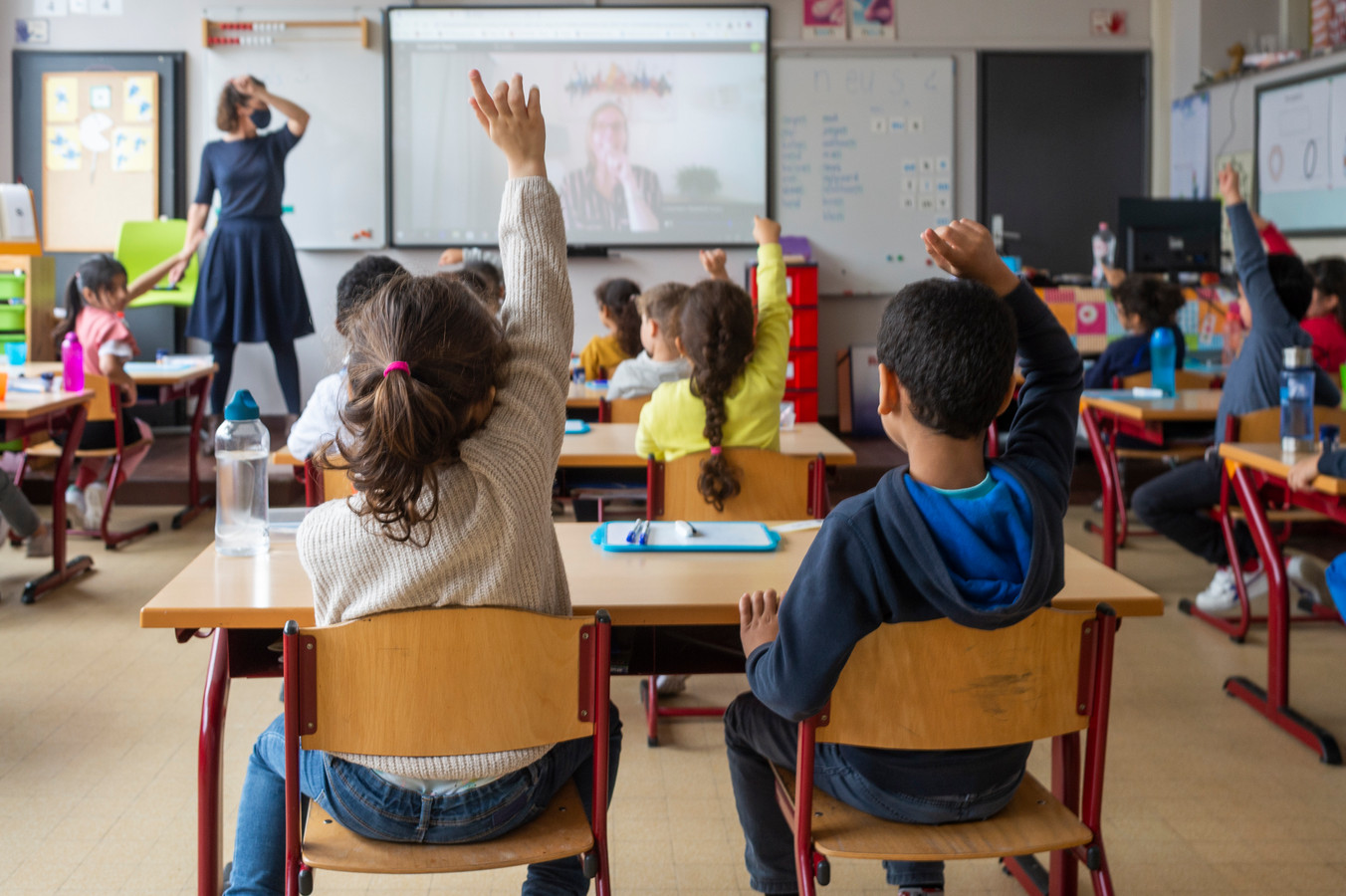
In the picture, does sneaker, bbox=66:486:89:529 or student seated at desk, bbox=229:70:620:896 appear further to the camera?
sneaker, bbox=66:486:89:529

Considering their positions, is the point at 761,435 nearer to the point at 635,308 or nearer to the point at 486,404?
the point at 486,404

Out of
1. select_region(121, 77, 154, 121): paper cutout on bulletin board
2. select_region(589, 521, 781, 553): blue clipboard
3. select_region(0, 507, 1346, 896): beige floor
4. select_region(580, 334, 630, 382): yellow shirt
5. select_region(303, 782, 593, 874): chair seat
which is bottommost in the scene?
select_region(0, 507, 1346, 896): beige floor

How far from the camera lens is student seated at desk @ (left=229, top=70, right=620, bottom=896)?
1.22 m


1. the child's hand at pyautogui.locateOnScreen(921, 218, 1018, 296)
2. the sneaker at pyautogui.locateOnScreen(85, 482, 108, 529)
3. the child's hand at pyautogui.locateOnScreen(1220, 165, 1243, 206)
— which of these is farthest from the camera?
the sneaker at pyautogui.locateOnScreen(85, 482, 108, 529)

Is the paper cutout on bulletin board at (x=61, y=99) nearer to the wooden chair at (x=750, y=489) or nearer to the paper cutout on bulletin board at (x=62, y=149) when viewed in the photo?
the paper cutout on bulletin board at (x=62, y=149)

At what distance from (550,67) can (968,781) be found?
577cm

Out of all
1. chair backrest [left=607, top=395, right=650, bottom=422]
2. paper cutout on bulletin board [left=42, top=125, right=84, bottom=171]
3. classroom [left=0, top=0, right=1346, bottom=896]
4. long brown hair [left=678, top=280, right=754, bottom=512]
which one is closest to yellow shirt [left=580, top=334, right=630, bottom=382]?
classroom [left=0, top=0, right=1346, bottom=896]

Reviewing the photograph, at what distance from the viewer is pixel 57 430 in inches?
149

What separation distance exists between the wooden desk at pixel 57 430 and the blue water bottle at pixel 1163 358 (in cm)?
357

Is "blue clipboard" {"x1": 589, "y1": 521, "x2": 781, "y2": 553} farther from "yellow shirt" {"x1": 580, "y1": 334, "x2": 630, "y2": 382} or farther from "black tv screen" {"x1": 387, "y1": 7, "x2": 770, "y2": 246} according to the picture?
"black tv screen" {"x1": 387, "y1": 7, "x2": 770, "y2": 246}

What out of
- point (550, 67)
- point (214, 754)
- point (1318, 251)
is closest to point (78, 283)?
point (550, 67)

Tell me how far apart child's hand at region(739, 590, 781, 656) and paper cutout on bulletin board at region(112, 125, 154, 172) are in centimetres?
601

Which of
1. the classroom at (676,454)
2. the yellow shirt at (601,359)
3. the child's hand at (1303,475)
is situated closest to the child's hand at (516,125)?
the classroom at (676,454)

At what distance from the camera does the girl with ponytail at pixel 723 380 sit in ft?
8.37
